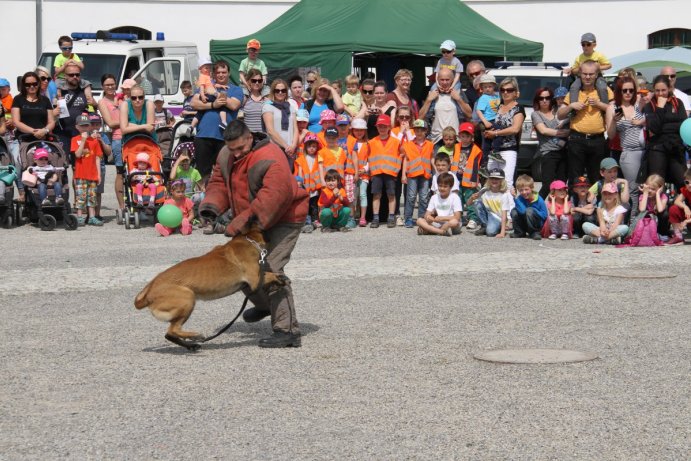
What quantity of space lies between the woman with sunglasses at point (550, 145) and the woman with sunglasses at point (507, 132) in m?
0.26

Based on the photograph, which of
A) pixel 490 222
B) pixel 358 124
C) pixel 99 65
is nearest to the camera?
pixel 490 222

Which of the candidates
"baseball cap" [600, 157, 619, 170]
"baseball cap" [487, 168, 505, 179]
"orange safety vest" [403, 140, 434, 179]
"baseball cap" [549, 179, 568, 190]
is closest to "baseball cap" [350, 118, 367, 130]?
"orange safety vest" [403, 140, 434, 179]

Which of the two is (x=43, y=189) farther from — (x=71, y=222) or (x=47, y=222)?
(x=71, y=222)

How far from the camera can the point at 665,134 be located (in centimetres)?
1533

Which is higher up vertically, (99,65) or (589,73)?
(99,65)

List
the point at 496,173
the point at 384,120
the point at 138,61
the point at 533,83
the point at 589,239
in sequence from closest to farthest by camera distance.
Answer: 1. the point at 589,239
2. the point at 496,173
3. the point at 384,120
4. the point at 533,83
5. the point at 138,61

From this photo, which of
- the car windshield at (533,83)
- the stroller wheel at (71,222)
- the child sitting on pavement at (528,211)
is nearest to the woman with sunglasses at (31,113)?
the stroller wheel at (71,222)

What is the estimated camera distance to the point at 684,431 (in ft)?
21.1

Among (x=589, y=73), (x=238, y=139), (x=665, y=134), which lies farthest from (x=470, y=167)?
(x=238, y=139)

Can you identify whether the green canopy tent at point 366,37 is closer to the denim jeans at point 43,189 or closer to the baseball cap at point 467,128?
the baseball cap at point 467,128

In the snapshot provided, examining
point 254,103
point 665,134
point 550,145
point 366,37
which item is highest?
point 366,37

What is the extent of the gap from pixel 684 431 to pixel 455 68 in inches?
501

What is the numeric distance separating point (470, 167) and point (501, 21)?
22277 millimetres

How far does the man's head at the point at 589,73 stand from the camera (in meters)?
15.8
